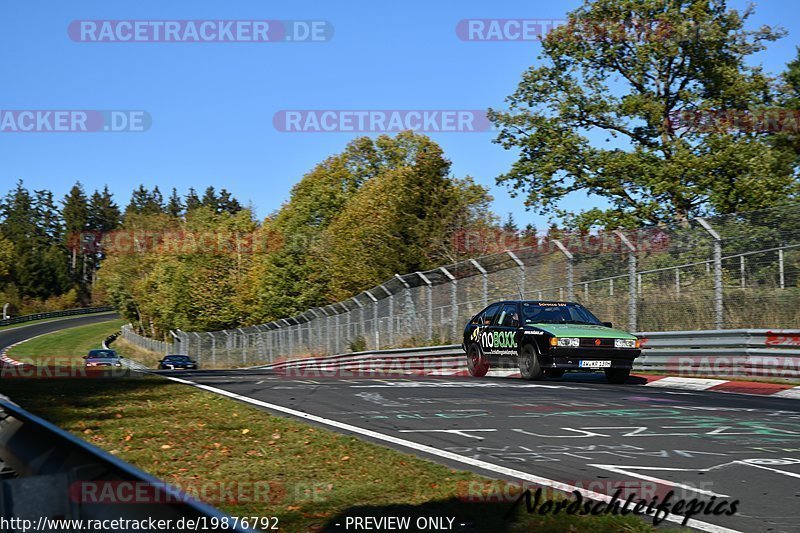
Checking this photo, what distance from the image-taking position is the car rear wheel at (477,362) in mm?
19722

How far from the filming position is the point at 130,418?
31.4ft

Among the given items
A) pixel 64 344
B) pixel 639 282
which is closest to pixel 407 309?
pixel 639 282

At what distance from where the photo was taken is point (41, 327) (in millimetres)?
109438

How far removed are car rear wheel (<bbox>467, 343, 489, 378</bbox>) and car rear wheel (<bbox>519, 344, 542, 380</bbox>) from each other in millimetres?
1811

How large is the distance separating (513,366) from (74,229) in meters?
174

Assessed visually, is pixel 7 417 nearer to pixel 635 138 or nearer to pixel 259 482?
pixel 259 482

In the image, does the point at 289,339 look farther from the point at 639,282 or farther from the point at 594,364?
the point at 594,364

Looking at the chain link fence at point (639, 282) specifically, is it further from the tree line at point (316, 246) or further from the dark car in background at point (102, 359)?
the tree line at point (316, 246)

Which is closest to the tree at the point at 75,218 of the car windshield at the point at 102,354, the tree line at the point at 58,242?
the tree line at the point at 58,242

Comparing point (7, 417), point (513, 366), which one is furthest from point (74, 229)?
point (7, 417)

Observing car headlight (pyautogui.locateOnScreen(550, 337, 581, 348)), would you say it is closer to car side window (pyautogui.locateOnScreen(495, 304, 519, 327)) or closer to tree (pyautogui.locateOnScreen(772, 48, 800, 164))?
car side window (pyautogui.locateOnScreen(495, 304, 519, 327))

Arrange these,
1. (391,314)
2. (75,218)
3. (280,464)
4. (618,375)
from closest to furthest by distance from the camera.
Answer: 1. (280,464)
2. (618,375)
3. (391,314)
4. (75,218)

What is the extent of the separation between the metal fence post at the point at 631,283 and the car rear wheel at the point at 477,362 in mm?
3255

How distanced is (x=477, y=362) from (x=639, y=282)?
3.88 metres
